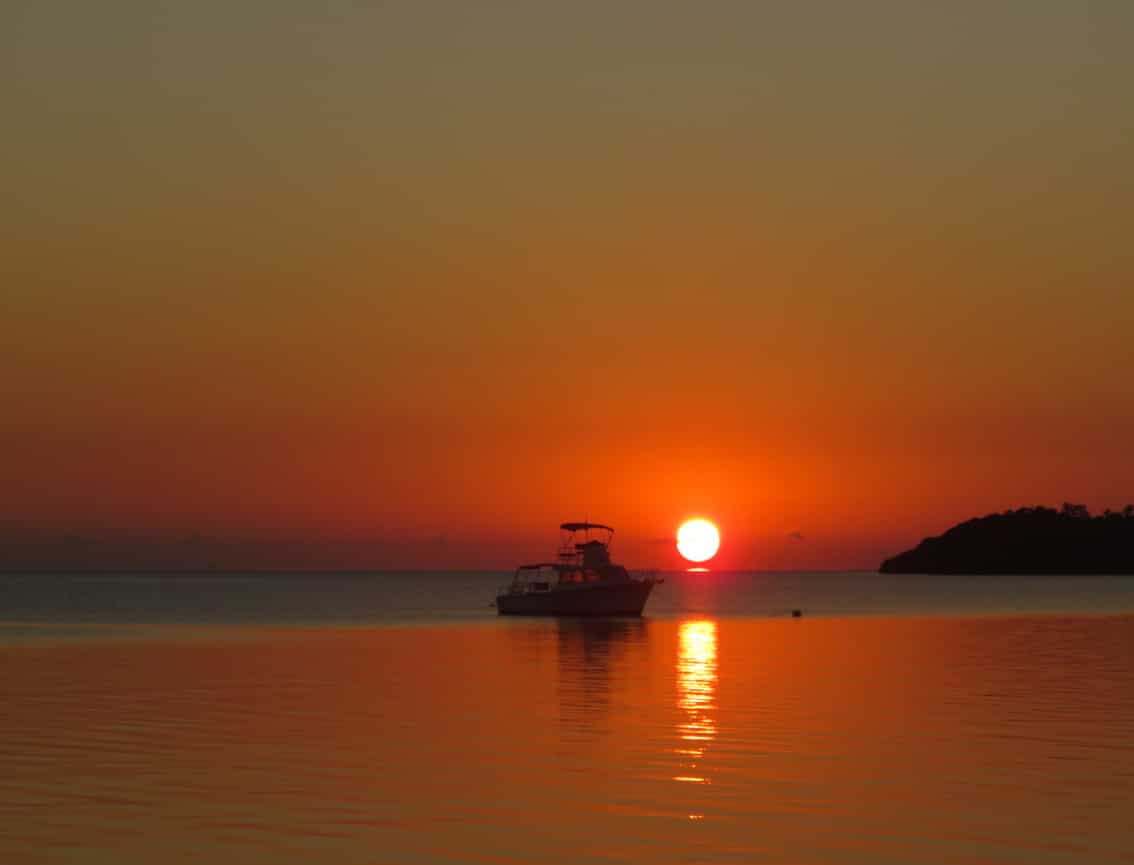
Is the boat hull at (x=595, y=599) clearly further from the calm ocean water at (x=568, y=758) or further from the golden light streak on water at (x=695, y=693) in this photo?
the calm ocean water at (x=568, y=758)

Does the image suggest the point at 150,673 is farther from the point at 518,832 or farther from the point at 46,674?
the point at 518,832

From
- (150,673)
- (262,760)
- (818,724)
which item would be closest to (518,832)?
(262,760)

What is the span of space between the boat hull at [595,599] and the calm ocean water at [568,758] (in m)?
46.2

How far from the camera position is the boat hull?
397 ft

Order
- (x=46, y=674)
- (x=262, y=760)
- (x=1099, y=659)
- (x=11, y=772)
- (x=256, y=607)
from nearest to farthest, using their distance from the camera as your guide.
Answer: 1. (x=11, y=772)
2. (x=262, y=760)
3. (x=46, y=674)
4. (x=1099, y=659)
5. (x=256, y=607)

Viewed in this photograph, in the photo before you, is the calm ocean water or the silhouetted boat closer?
the calm ocean water

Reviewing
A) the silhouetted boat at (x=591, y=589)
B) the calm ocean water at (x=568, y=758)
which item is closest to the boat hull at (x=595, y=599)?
the silhouetted boat at (x=591, y=589)

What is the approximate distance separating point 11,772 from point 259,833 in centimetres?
936

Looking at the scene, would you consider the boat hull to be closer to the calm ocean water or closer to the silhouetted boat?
the silhouetted boat

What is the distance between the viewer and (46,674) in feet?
194

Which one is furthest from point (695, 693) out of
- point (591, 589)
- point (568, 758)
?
point (591, 589)

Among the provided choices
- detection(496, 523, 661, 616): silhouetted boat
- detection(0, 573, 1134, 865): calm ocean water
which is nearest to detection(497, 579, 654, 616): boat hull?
detection(496, 523, 661, 616): silhouetted boat

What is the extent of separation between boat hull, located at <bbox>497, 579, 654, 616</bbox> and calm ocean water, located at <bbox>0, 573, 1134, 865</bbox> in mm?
46208

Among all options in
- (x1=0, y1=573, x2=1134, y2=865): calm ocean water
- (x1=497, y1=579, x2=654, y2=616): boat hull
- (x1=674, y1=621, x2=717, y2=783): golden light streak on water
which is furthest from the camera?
(x1=497, y1=579, x2=654, y2=616): boat hull
